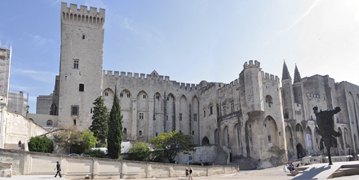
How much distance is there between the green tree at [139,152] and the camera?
3153 centimetres

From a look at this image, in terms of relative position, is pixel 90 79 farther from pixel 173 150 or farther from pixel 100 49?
pixel 173 150

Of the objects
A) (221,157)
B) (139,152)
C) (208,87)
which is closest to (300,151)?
(221,157)

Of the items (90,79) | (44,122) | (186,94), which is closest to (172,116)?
(186,94)

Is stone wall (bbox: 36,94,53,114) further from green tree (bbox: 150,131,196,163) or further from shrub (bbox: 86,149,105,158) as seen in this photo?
shrub (bbox: 86,149,105,158)

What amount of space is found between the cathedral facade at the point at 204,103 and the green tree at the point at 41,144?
7.73 meters

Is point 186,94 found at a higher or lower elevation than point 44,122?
higher

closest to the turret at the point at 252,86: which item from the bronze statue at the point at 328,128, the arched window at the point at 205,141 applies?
the arched window at the point at 205,141

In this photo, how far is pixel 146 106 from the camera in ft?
140

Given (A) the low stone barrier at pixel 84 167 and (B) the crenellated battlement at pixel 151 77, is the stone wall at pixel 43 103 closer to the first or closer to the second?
(B) the crenellated battlement at pixel 151 77

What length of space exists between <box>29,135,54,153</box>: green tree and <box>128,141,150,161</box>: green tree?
7879mm

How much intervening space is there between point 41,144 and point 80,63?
13690mm

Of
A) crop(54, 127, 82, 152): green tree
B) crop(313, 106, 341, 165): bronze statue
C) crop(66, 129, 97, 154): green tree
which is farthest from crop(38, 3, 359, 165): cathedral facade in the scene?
crop(313, 106, 341, 165): bronze statue

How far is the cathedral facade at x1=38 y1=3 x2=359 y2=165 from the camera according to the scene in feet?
116

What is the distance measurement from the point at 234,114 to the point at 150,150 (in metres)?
11.1
